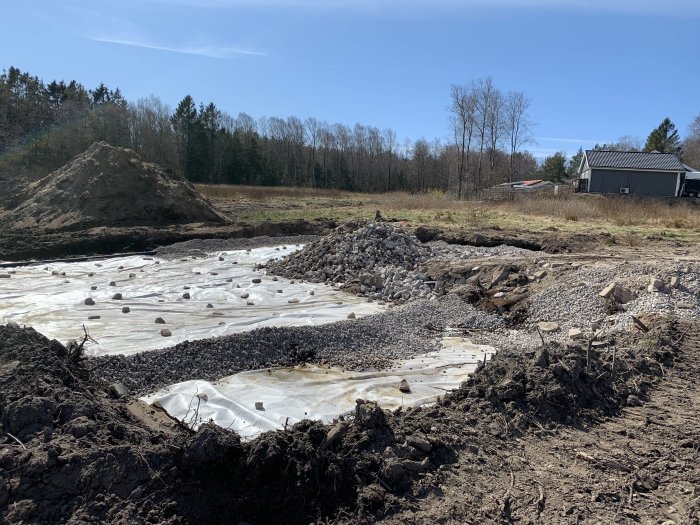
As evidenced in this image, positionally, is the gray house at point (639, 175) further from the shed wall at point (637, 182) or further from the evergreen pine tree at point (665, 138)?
the evergreen pine tree at point (665, 138)

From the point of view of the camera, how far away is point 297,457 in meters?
3.31

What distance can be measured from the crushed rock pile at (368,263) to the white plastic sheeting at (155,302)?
566 millimetres

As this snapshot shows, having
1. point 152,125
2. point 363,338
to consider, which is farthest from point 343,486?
point 152,125

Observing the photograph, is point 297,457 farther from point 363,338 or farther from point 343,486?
point 363,338

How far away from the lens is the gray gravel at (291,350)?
550 centimetres

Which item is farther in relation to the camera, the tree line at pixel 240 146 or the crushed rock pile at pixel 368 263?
the tree line at pixel 240 146

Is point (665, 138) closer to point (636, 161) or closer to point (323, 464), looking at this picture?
point (636, 161)

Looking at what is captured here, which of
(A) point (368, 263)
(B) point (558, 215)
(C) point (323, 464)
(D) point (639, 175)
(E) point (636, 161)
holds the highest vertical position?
(E) point (636, 161)

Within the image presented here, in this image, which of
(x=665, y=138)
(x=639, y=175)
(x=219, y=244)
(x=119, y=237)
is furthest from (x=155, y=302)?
(x=665, y=138)

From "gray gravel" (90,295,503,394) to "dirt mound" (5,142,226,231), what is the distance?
12988 millimetres

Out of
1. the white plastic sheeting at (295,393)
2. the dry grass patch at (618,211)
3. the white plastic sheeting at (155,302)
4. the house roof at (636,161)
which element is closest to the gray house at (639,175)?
the house roof at (636,161)

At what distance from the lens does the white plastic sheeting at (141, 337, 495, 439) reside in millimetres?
4570

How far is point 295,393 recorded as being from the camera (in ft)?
16.9

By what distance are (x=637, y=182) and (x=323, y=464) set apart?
3787 centimetres
